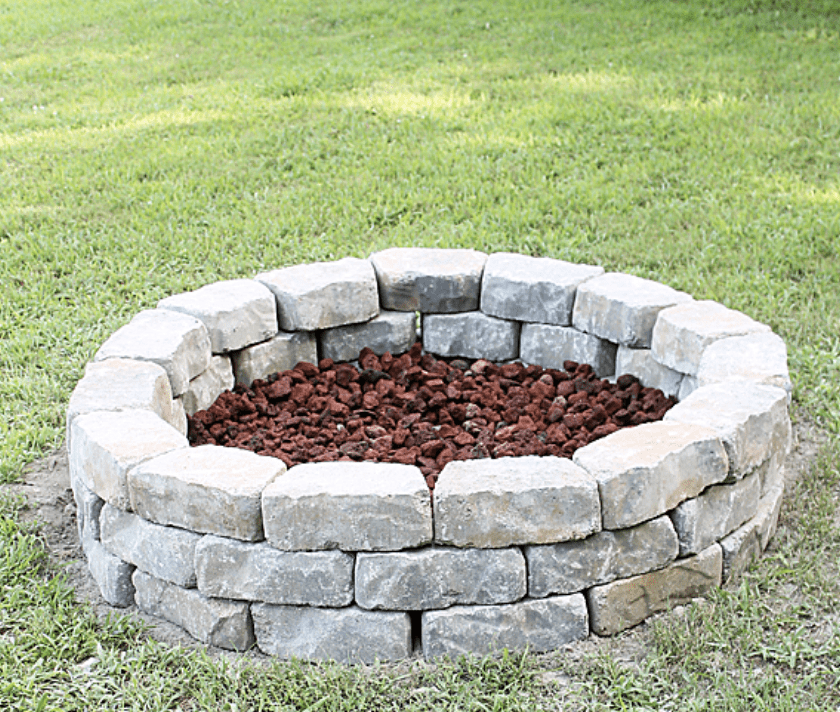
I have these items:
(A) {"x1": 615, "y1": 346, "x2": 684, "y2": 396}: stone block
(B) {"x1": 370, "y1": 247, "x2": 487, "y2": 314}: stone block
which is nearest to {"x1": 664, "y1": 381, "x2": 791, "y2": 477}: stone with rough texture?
(A) {"x1": 615, "y1": 346, "x2": 684, "y2": 396}: stone block

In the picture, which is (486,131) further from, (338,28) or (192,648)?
(192,648)

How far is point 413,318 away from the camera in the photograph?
562 centimetres

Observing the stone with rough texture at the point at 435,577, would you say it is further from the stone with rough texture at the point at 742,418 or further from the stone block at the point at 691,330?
the stone block at the point at 691,330

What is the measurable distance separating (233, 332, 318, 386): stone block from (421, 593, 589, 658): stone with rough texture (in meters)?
2.08

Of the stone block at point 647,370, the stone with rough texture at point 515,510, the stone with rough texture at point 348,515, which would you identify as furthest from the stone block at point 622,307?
the stone with rough texture at point 348,515

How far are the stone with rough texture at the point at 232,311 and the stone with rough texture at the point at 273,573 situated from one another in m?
1.64

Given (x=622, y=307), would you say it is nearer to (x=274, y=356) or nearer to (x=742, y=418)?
(x=742, y=418)

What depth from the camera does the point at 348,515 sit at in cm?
349

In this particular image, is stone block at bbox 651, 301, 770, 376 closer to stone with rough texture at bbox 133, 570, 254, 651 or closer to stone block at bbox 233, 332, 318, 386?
stone block at bbox 233, 332, 318, 386

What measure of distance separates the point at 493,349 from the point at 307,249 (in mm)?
2240

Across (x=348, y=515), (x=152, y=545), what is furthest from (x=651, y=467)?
(x=152, y=545)

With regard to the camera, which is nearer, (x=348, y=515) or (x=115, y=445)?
(x=348, y=515)

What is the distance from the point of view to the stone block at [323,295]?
209 inches

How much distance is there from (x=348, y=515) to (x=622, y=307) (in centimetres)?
216
